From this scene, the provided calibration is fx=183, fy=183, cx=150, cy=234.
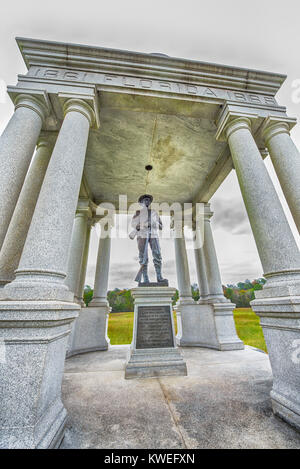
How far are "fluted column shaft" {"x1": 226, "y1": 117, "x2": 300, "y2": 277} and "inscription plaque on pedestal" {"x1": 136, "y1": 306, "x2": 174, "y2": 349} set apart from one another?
360 centimetres

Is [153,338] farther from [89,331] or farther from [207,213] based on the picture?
[207,213]

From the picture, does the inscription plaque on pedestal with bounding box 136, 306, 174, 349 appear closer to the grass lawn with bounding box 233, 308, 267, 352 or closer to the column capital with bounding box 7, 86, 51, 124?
the grass lawn with bounding box 233, 308, 267, 352

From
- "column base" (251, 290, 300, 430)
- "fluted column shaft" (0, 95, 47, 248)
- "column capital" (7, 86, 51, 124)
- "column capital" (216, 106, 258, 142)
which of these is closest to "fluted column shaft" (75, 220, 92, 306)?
"fluted column shaft" (0, 95, 47, 248)

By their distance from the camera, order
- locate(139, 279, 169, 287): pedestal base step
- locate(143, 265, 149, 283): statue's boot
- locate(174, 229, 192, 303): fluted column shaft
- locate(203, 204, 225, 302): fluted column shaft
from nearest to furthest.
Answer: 1. locate(139, 279, 169, 287): pedestal base step
2. locate(143, 265, 149, 283): statue's boot
3. locate(203, 204, 225, 302): fluted column shaft
4. locate(174, 229, 192, 303): fluted column shaft

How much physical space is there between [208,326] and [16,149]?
10796 millimetres

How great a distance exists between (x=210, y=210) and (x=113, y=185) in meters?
6.46

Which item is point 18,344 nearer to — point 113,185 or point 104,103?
point 104,103

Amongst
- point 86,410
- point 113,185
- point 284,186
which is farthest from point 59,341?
point 113,185

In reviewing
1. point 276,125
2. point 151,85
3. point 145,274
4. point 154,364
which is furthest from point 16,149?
point 276,125

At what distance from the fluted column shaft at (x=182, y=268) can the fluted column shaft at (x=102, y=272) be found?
4.68 metres

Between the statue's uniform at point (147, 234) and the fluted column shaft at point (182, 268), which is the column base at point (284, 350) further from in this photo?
the fluted column shaft at point (182, 268)

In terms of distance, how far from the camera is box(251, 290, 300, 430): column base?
10.4 feet

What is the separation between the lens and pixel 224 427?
3053mm

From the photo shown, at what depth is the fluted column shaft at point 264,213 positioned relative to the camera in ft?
14.0
